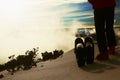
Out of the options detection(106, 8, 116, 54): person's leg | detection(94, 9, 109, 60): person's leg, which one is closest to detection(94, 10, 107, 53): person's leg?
detection(94, 9, 109, 60): person's leg

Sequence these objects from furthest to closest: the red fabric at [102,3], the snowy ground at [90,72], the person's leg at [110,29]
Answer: the person's leg at [110,29]
the red fabric at [102,3]
the snowy ground at [90,72]

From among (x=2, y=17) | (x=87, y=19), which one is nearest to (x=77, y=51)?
(x=87, y=19)

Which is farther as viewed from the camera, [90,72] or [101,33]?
[101,33]

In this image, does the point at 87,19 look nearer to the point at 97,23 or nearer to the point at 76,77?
the point at 97,23

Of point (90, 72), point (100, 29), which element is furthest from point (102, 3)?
point (90, 72)

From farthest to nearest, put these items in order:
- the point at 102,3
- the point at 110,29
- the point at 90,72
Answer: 1. the point at 110,29
2. the point at 102,3
3. the point at 90,72

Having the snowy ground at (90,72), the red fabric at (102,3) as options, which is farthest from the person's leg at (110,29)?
the snowy ground at (90,72)

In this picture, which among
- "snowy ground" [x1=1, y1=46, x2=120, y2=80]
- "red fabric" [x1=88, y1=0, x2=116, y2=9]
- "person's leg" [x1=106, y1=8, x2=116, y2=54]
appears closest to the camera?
"snowy ground" [x1=1, y1=46, x2=120, y2=80]

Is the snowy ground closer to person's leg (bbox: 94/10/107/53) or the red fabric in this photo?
person's leg (bbox: 94/10/107/53)

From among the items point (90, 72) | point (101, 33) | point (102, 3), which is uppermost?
point (102, 3)

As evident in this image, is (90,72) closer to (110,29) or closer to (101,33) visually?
(101,33)

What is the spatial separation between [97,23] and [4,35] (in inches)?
144

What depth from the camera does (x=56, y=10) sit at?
626 centimetres

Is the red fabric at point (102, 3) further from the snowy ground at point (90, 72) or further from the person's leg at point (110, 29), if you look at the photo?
the snowy ground at point (90, 72)
